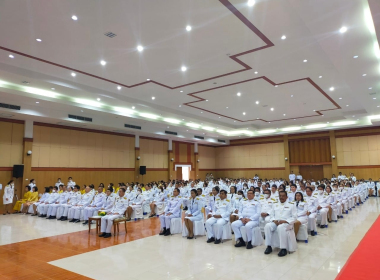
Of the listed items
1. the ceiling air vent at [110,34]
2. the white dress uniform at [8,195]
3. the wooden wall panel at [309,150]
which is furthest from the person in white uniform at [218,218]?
the wooden wall panel at [309,150]

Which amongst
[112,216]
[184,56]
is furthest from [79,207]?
[184,56]

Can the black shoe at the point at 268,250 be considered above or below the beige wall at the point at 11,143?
below

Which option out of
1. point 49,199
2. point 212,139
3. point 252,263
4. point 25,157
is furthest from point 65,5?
point 212,139

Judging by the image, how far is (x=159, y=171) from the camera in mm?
21266

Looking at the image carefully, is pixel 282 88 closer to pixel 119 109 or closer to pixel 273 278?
pixel 119 109

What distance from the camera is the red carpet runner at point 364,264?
3627 millimetres

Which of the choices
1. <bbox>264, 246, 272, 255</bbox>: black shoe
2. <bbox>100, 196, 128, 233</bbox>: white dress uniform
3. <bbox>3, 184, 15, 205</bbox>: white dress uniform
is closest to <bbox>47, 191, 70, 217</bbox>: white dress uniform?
<bbox>3, 184, 15, 205</bbox>: white dress uniform

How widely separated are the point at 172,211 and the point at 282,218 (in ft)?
9.98

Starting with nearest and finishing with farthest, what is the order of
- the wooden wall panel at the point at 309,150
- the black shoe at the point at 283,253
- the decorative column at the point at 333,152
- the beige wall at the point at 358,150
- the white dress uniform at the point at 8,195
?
1. the black shoe at the point at 283,253
2. the white dress uniform at the point at 8,195
3. the beige wall at the point at 358,150
4. the decorative column at the point at 333,152
5. the wooden wall panel at the point at 309,150

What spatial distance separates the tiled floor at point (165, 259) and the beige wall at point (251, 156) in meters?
17.0

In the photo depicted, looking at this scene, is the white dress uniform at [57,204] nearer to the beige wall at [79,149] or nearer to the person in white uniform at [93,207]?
the person in white uniform at [93,207]

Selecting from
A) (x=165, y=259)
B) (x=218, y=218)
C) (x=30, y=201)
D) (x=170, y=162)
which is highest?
(x=170, y=162)

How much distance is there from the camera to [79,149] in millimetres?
16312

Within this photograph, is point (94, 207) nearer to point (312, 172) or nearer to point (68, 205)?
A: point (68, 205)
